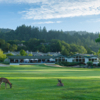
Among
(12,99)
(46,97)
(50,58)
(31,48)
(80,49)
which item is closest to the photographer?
(12,99)

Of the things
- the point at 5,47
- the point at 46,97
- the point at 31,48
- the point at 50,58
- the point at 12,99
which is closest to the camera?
the point at 12,99

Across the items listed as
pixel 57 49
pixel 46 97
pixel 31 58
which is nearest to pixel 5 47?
pixel 57 49

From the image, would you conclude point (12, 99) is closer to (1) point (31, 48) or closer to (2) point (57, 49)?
(2) point (57, 49)

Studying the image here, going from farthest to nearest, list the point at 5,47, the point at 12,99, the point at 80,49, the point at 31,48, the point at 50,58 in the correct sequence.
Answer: the point at 31,48, the point at 80,49, the point at 5,47, the point at 50,58, the point at 12,99

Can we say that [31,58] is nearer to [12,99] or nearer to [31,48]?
[31,48]

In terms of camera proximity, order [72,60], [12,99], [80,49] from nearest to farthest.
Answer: [12,99], [72,60], [80,49]

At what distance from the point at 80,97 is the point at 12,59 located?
90.1m

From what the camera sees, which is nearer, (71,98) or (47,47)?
(71,98)

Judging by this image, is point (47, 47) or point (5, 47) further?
point (47, 47)

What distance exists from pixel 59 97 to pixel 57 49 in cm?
15510

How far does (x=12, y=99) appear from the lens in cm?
932

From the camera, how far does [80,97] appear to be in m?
10.1

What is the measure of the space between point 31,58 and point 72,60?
21.1 m

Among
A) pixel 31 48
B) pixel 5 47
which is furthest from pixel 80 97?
pixel 31 48
